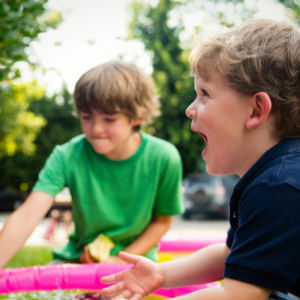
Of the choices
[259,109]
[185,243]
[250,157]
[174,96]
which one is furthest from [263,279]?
[174,96]

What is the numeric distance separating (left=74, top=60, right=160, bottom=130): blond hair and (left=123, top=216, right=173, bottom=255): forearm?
2.33 feet

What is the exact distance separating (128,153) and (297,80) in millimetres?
1397

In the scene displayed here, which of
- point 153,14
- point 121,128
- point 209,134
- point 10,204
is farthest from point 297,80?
point 153,14

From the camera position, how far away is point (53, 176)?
2074 mm

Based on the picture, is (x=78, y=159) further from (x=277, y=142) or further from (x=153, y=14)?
(x=153, y=14)

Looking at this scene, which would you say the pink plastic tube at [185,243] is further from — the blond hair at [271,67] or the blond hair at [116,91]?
the blond hair at [271,67]

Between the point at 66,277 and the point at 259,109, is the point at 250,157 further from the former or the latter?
the point at 66,277

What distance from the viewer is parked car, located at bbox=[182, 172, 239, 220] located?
11.5 m

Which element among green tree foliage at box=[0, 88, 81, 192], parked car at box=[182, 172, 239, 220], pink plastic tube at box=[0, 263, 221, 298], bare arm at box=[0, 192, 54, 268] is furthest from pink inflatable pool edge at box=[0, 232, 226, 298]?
green tree foliage at box=[0, 88, 81, 192]

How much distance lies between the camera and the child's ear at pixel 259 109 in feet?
3.42

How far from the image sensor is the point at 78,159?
225cm

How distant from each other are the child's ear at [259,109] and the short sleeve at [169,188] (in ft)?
4.11

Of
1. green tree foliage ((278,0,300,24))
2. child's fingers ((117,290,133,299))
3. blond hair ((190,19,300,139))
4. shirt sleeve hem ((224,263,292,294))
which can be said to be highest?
green tree foliage ((278,0,300,24))

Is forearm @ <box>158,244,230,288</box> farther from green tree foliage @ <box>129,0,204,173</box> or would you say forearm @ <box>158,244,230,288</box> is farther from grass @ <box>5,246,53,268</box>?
green tree foliage @ <box>129,0,204,173</box>
